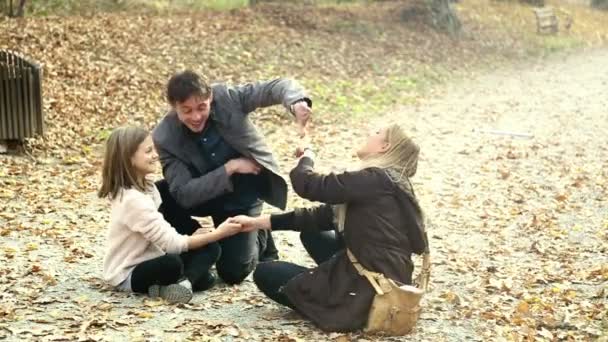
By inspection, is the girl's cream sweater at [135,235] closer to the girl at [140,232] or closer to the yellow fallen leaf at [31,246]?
the girl at [140,232]

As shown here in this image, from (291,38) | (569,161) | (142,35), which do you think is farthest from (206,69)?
(569,161)

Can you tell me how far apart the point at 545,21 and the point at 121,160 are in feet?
78.5

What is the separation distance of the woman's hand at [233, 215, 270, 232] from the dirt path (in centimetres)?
54

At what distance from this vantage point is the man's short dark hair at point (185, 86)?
571 cm

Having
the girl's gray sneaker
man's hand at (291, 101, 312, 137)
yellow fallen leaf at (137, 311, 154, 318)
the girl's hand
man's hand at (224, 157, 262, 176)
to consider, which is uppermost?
man's hand at (291, 101, 312, 137)

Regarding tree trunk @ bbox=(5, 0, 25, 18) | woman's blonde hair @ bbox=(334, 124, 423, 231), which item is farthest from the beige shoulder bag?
tree trunk @ bbox=(5, 0, 25, 18)

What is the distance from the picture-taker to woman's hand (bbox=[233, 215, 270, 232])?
557 centimetres

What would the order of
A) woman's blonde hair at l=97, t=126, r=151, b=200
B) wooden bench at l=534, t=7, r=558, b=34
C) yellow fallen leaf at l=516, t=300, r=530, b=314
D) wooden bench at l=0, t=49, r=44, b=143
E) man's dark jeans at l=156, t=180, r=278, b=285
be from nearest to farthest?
woman's blonde hair at l=97, t=126, r=151, b=200 → yellow fallen leaf at l=516, t=300, r=530, b=314 → man's dark jeans at l=156, t=180, r=278, b=285 → wooden bench at l=0, t=49, r=44, b=143 → wooden bench at l=534, t=7, r=558, b=34

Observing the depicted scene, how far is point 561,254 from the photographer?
762 centimetres

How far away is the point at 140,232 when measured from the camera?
18.5 ft

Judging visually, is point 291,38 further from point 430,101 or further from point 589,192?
point 589,192

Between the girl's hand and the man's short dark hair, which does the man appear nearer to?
the man's short dark hair

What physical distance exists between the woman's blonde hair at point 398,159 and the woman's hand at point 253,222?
23.4 inches

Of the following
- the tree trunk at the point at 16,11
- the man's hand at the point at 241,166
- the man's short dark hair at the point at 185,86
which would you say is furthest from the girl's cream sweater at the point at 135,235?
the tree trunk at the point at 16,11
